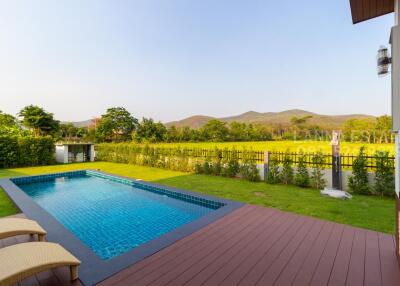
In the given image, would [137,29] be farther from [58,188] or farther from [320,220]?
[320,220]

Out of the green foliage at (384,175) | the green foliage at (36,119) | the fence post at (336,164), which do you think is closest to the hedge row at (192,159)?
the fence post at (336,164)

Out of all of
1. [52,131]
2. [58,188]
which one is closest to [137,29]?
[58,188]

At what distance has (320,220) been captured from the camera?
425 centimetres

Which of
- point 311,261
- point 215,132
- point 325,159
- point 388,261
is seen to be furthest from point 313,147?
point 215,132

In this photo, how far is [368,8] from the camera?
3250 mm

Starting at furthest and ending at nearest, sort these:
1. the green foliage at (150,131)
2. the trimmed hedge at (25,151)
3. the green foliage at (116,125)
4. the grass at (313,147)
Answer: the green foliage at (116,125), the green foliage at (150,131), the trimmed hedge at (25,151), the grass at (313,147)

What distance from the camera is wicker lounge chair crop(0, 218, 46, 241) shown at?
3.10m

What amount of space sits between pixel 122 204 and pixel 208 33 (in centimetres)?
1372

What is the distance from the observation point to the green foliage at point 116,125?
40.4 m

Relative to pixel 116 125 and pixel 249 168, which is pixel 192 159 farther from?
pixel 116 125

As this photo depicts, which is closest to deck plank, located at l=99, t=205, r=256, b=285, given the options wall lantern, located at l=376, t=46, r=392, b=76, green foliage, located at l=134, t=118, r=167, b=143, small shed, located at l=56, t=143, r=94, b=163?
wall lantern, located at l=376, t=46, r=392, b=76

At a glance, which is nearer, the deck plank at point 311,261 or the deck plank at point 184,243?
the deck plank at point 311,261

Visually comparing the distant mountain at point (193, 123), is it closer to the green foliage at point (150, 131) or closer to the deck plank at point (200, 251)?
the green foliage at point (150, 131)

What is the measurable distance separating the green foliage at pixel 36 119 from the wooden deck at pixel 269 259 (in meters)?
32.6
